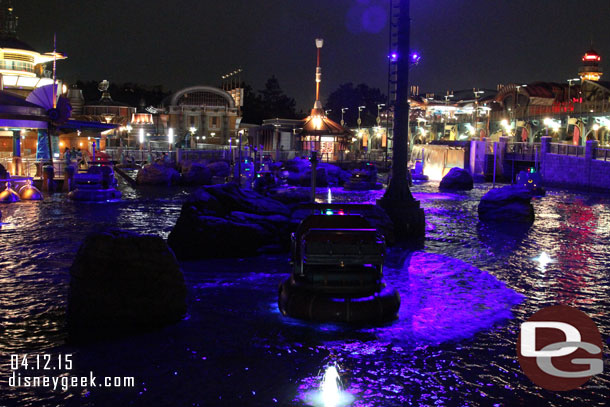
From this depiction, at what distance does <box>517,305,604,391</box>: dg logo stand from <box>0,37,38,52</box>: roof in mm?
60887

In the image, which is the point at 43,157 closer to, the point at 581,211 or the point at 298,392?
the point at 581,211

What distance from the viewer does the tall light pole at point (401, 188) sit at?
16.7 metres

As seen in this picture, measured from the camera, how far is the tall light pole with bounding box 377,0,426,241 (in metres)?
16.7

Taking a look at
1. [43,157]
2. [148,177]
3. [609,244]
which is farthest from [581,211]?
[43,157]

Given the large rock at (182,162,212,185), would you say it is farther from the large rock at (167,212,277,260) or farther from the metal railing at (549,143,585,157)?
the metal railing at (549,143,585,157)

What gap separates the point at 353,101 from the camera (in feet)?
481

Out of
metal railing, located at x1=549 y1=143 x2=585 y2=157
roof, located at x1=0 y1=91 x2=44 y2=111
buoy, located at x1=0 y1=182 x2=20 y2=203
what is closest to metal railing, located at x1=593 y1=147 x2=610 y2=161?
metal railing, located at x1=549 y1=143 x2=585 y2=157

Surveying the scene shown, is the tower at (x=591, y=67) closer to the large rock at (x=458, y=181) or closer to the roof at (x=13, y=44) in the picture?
the large rock at (x=458, y=181)

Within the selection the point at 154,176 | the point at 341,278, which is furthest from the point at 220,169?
the point at 341,278

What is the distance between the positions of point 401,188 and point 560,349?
9.40 meters

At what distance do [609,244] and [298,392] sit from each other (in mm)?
13716

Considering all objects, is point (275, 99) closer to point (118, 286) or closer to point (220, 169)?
point (220, 169)

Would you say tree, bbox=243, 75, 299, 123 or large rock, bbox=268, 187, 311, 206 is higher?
tree, bbox=243, 75, 299, 123

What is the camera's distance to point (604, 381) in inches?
271
